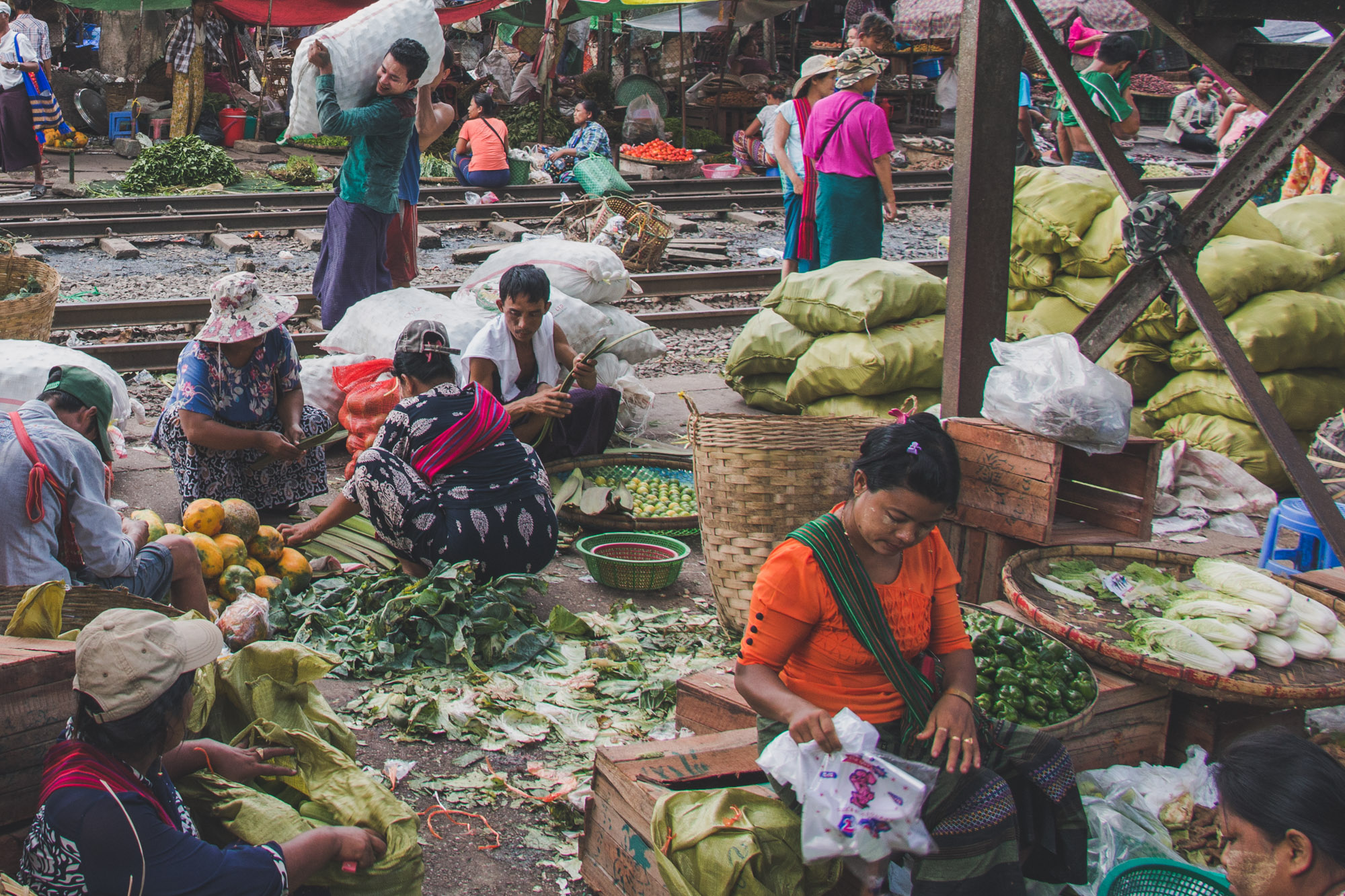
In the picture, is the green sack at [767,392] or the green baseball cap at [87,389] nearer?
the green baseball cap at [87,389]

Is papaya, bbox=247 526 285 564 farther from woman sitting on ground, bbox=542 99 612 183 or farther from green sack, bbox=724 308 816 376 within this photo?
woman sitting on ground, bbox=542 99 612 183

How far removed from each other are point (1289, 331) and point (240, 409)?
15.2 ft

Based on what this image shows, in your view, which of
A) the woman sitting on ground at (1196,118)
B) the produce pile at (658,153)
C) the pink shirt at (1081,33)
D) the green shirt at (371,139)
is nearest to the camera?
the green shirt at (371,139)

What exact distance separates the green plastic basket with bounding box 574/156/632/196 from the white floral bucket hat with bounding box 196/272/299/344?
734 centimetres

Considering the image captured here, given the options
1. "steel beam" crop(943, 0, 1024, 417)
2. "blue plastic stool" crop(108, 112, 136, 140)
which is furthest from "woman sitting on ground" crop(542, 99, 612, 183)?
"steel beam" crop(943, 0, 1024, 417)

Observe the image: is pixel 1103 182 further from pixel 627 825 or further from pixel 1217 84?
pixel 1217 84

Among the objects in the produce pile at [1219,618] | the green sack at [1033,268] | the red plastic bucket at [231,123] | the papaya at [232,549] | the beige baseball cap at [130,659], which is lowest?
the papaya at [232,549]

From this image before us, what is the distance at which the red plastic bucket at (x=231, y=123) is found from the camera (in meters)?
15.8

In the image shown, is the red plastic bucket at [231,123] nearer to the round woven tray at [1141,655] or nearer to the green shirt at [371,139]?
the green shirt at [371,139]

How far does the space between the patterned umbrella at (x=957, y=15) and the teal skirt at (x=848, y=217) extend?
10.7 metres

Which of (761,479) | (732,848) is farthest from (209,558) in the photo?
(732,848)

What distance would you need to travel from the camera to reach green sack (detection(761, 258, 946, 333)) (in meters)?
5.77

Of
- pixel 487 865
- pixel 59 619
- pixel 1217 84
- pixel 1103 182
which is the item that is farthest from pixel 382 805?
pixel 1217 84

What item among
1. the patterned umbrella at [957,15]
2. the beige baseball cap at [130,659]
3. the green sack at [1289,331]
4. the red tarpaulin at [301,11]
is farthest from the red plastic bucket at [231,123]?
the beige baseball cap at [130,659]
